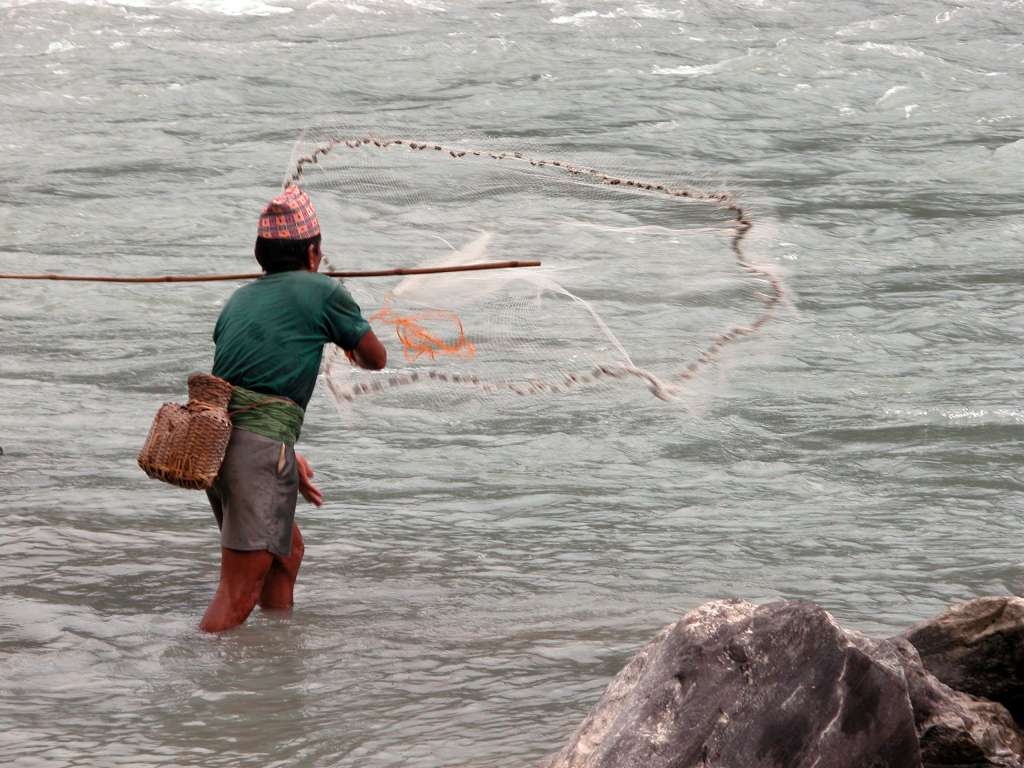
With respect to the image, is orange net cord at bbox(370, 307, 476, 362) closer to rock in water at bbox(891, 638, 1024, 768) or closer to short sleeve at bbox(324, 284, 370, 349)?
short sleeve at bbox(324, 284, 370, 349)

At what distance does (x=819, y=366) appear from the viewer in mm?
11516

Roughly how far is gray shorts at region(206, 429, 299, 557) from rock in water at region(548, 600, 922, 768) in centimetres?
176

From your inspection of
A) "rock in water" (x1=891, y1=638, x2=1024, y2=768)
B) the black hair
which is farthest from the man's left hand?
"rock in water" (x1=891, y1=638, x2=1024, y2=768)

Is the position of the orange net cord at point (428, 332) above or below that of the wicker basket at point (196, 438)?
above

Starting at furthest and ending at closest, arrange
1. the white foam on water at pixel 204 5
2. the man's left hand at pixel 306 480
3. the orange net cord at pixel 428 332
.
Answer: the white foam on water at pixel 204 5 < the orange net cord at pixel 428 332 < the man's left hand at pixel 306 480

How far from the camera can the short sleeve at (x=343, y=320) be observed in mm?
6375

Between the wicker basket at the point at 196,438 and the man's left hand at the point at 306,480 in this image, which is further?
the man's left hand at the point at 306,480

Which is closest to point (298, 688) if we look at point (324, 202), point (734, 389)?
point (324, 202)

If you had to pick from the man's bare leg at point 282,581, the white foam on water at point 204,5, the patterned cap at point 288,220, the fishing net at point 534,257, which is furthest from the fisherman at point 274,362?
the white foam on water at point 204,5

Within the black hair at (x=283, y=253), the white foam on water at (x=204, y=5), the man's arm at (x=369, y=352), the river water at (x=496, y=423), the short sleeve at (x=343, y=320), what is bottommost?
the river water at (x=496, y=423)

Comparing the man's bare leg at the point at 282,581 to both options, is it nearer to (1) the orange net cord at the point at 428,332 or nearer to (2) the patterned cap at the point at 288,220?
(1) the orange net cord at the point at 428,332

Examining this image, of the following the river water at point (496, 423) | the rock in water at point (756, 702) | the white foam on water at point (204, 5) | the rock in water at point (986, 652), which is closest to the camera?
the rock in water at point (756, 702)

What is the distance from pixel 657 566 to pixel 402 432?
8.78ft

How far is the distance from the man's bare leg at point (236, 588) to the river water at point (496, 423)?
0.33 ft
